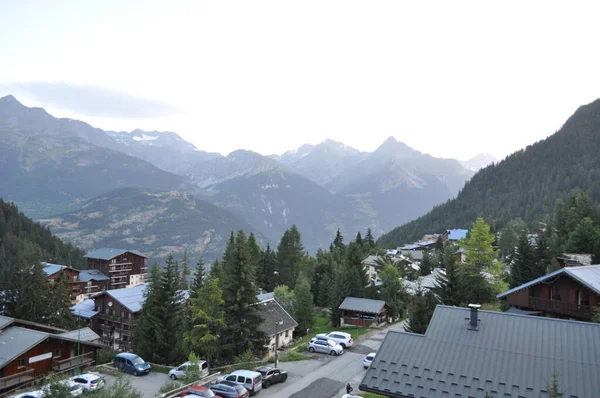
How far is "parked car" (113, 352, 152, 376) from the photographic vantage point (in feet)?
118

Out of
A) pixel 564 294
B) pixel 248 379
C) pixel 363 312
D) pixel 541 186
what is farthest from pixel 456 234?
pixel 248 379

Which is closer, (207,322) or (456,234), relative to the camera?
(207,322)

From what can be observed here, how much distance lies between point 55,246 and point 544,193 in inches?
7525

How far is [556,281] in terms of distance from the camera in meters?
37.0

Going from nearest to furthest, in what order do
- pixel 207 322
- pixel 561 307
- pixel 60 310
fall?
pixel 561 307 < pixel 207 322 < pixel 60 310

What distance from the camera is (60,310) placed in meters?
56.4

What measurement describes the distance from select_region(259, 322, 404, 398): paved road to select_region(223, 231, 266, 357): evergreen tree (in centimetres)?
514

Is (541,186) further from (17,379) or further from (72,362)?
(17,379)

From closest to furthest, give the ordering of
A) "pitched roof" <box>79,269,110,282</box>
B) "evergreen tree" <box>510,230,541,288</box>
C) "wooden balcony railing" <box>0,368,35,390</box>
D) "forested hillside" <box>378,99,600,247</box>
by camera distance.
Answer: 1. "wooden balcony railing" <box>0,368,35,390</box>
2. "evergreen tree" <box>510,230,541,288</box>
3. "pitched roof" <box>79,269,110,282</box>
4. "forested hillside" <box>378,99,600,247</box>

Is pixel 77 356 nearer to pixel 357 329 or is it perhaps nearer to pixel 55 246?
pixel 357 329

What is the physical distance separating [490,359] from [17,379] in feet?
111

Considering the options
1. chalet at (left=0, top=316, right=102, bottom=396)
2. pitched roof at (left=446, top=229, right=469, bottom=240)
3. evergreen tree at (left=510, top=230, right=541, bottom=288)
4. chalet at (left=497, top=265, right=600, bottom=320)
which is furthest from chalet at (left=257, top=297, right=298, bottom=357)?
pitched roof at (left=446, top=229, right=469, bottom=240)

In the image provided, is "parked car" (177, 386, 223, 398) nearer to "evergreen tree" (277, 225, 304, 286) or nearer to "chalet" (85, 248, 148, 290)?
"evergreen tree" (277, 225, 304, 286)

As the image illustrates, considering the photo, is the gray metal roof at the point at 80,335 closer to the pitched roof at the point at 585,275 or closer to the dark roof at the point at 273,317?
the dark roof at the point at 273,317
